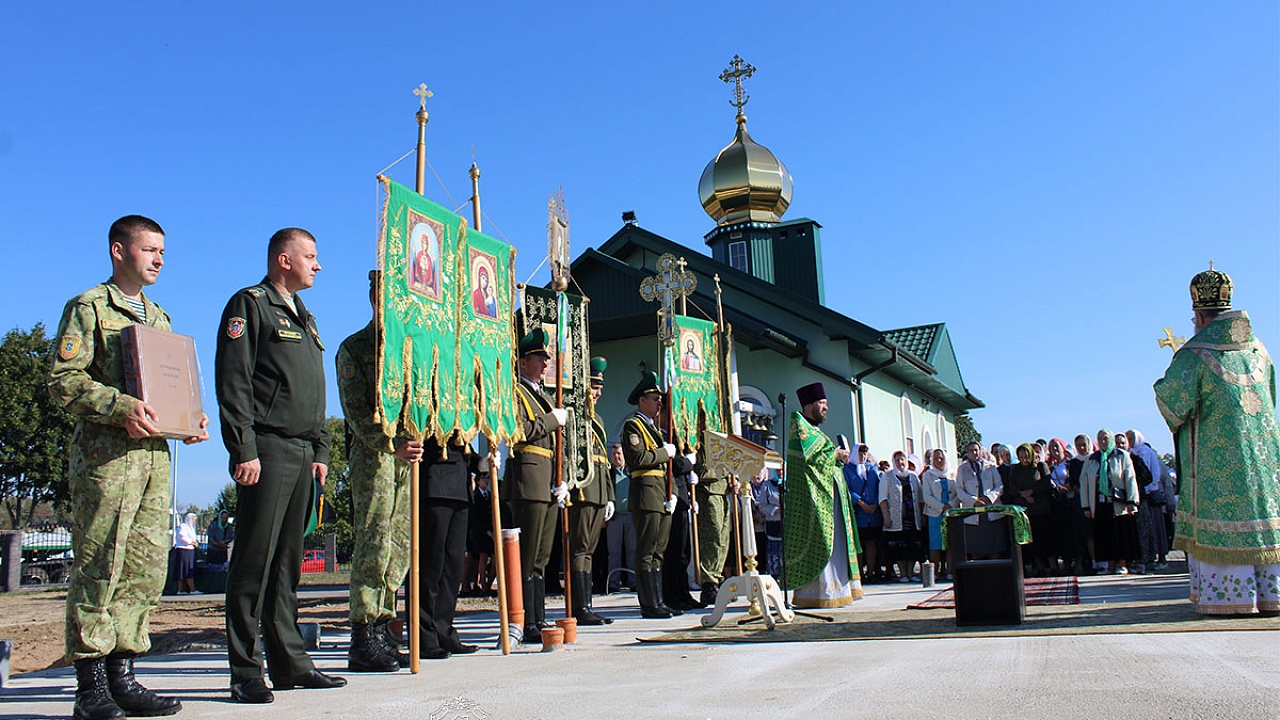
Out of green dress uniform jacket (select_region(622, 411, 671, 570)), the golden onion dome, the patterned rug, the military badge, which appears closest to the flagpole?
the military badge

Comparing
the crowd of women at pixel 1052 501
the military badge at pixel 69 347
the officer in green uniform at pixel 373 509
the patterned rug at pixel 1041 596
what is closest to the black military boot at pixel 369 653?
the officer in green uniform at pixel 373 509

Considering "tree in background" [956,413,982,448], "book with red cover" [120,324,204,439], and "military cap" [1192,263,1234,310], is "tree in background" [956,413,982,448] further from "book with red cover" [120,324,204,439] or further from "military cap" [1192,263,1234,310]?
"book with red cover" [120,324,204,439]

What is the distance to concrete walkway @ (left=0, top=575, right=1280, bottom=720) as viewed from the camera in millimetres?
3746

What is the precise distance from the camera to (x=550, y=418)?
7023 millimetres

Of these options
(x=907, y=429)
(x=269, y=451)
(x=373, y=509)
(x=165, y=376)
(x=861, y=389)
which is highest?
(x=861, y=389)

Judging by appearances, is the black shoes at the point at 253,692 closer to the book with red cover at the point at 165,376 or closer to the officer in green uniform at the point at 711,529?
the book with red cover at the point at 165,376

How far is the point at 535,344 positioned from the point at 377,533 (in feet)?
7.83

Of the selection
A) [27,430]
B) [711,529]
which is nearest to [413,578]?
[711,529]

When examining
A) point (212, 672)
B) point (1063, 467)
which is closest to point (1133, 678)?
point (212, 672)

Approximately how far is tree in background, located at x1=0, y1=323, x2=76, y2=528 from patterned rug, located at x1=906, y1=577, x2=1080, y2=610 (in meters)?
29.5

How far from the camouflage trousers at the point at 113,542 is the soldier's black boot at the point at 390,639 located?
1.57 m

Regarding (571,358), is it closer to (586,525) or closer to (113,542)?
(586,525)

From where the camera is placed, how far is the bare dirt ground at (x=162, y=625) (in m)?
8.17

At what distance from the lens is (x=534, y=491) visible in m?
7.02
